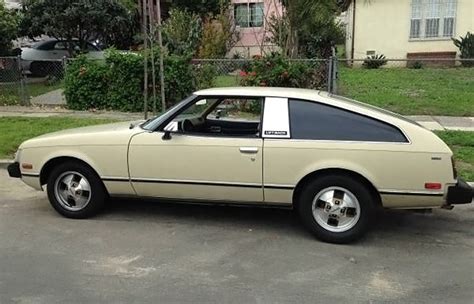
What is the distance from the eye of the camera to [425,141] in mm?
4844

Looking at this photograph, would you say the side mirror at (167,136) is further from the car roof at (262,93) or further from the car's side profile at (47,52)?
the car's side profile at (47,52)

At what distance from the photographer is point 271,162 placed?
5.02m

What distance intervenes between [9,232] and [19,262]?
0.85 metres

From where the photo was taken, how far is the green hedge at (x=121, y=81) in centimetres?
1190

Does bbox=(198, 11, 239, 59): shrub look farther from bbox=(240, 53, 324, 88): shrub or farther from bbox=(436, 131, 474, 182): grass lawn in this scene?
bbox=(436, 131, 474, 182): grass lawn

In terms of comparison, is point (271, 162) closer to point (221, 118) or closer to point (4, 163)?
point (221, 118)

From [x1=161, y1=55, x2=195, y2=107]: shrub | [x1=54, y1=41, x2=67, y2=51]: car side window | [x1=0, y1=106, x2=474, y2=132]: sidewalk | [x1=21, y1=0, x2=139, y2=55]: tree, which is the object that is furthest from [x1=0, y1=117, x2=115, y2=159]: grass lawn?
[x1=54, y1=41, x2=67, y2=51]: car side window

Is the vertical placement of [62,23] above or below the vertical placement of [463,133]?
above

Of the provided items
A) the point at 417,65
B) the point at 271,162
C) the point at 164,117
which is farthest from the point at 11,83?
the point at 417,65

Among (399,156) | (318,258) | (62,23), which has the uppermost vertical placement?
(62,23)

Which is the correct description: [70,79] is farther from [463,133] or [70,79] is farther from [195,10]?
[195,10]

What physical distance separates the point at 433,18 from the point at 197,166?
19.8 m

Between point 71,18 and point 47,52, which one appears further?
point 47,52

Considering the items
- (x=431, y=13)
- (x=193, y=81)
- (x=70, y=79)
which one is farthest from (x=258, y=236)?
(x=431, y=13)
